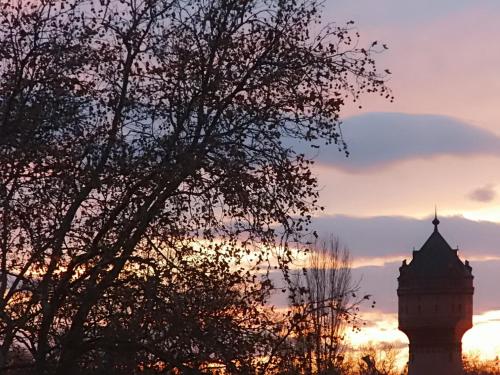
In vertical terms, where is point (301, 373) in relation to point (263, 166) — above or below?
below

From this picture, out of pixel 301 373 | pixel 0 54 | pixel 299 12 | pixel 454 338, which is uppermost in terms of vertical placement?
pixel 454 338

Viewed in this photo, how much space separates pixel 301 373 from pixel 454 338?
233ft

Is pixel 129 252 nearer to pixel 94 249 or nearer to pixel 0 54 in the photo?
pixel 94 249

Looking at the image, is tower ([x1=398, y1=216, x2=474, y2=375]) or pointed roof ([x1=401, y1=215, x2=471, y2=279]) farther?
pointed roof ([x1=401, y1=215, x2=471, y2=279])

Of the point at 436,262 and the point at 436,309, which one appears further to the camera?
the point at 436,262

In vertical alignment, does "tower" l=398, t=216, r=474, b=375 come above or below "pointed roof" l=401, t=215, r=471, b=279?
below

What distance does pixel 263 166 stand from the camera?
45.2 feet

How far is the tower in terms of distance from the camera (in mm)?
81500

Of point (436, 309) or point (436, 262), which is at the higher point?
point (436, 262)

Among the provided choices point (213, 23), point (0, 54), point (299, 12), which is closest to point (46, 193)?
point (0, 54)

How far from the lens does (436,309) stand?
8331cm

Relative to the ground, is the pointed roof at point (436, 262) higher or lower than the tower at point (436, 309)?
higher

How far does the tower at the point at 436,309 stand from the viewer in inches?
3209

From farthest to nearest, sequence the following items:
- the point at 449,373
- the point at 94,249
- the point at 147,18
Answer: the point at 449,373
the point at 147,18
the point at 94,249
